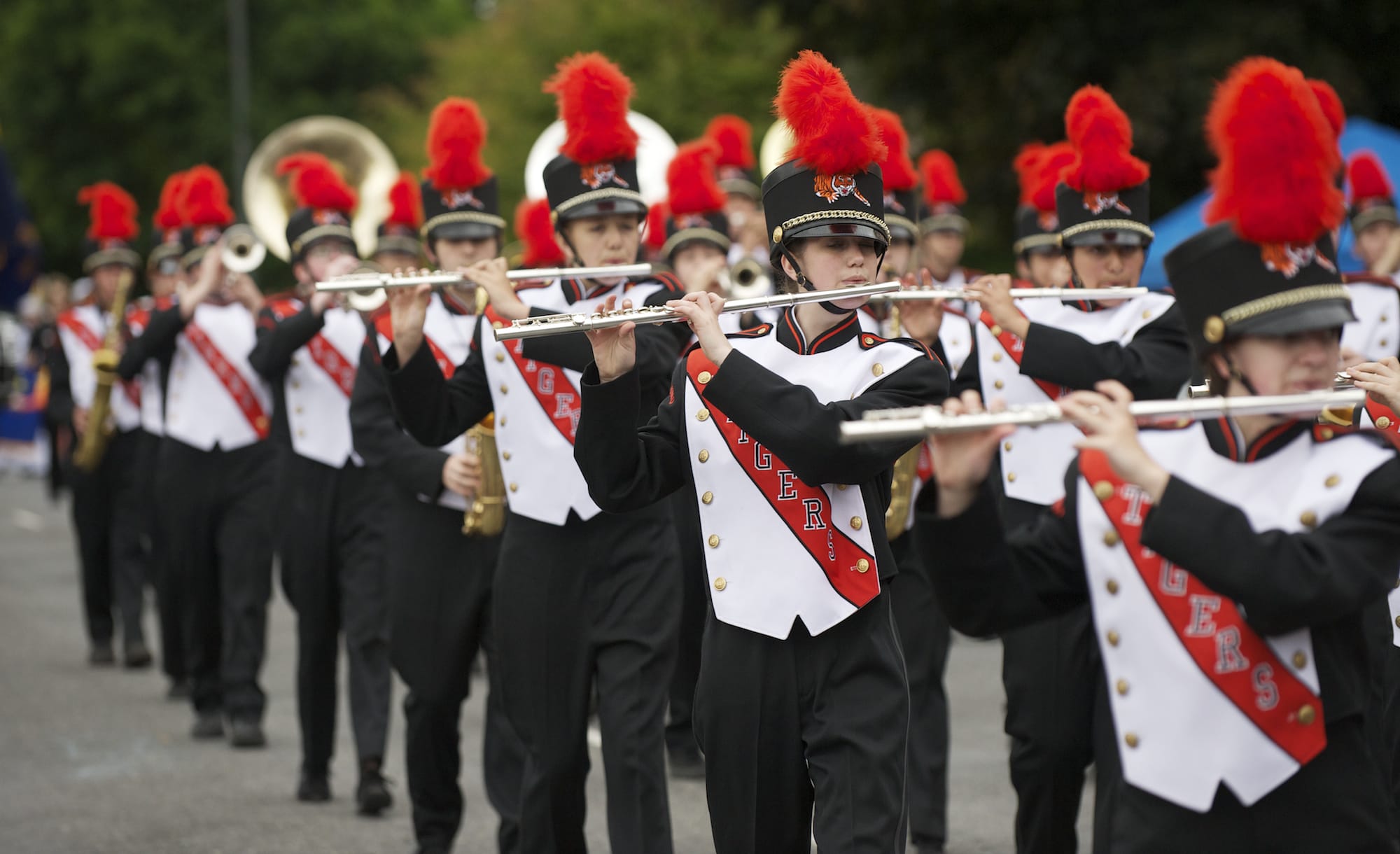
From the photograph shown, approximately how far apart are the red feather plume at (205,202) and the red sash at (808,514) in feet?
21.5

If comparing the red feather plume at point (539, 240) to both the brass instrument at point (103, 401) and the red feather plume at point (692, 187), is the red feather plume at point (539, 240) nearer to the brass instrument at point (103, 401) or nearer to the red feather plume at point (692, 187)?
the red feather plume at point (692, 187)

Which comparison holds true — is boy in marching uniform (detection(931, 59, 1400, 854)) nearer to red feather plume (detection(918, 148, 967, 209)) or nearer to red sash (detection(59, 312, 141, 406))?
red feather plume (detection(918, 148, 967, 209))

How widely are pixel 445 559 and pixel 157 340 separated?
407 centimetres

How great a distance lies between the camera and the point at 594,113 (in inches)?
243

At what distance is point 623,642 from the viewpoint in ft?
18.4

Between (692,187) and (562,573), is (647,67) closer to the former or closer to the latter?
(692,187)

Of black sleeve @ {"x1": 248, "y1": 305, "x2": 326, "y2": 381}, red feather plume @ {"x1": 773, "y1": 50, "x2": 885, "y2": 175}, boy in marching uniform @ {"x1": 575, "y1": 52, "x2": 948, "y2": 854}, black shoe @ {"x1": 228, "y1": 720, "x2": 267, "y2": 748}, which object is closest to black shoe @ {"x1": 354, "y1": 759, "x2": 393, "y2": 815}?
black shoe @ {"x1": 228, "y1": 720, "x2": 267, "y2": 748}

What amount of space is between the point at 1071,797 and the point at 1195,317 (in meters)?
2.40

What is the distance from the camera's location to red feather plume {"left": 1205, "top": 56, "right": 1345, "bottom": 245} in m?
3.40

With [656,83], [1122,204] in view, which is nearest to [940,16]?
[656,83]

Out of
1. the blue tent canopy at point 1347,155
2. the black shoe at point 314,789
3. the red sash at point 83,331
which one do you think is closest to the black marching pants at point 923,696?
the black shoe at point 314,789

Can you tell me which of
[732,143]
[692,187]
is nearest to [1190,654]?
[692,187]

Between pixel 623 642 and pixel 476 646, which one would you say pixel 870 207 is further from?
pixel 476 646

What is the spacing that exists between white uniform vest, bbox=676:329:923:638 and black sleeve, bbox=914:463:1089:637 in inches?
30.2
